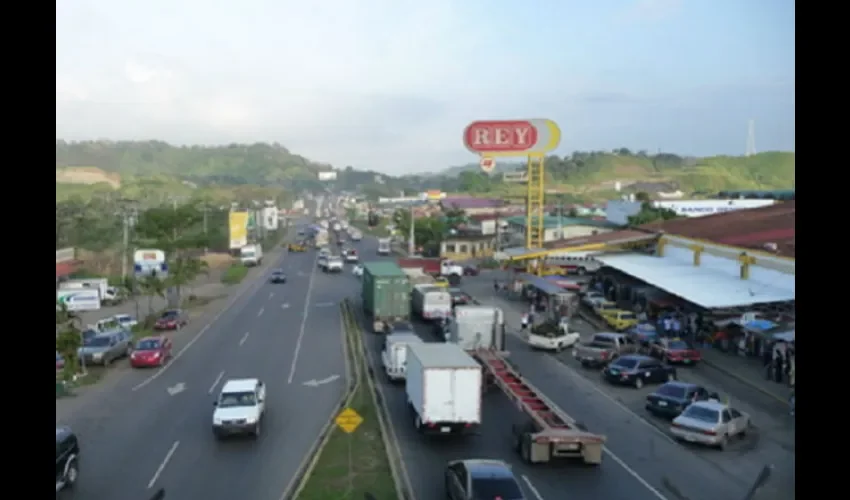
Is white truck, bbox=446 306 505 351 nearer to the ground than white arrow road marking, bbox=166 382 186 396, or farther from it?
farther from it

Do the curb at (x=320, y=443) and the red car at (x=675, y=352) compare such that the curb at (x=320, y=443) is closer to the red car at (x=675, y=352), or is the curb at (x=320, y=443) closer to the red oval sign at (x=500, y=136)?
the red car at (x=675, y=352)

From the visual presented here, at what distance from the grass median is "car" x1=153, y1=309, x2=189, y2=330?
14.6 metres

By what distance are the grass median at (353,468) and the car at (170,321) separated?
1461cm

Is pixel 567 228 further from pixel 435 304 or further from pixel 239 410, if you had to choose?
pixel 239 410

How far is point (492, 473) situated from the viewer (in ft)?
32.4

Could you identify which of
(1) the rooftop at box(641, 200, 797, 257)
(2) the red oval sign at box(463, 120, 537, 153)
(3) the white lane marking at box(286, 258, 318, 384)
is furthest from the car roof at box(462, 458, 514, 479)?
(2) the red oval sign at box(463, 120, 537, 153)

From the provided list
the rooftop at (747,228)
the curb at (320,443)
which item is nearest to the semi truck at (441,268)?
the rooftop at (747,228)

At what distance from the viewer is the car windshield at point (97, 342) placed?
69.8 feet

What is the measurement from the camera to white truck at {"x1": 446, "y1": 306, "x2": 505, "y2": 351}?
1936cm

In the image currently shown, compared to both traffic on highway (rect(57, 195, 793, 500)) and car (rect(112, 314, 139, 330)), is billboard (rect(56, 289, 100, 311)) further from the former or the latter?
traffic on highway (rect(57, 195, 793, 500))

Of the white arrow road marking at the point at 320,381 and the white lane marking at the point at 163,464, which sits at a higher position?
the white lane marking at the point at 163,464
